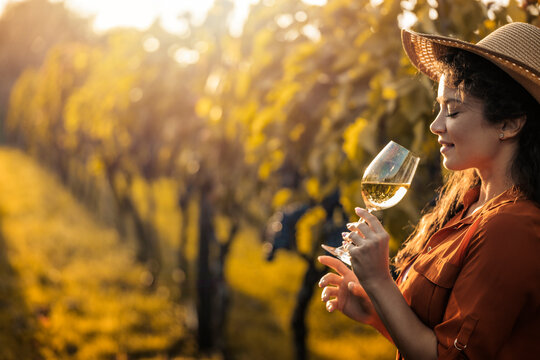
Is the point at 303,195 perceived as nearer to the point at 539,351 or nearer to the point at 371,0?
the point at 371,0

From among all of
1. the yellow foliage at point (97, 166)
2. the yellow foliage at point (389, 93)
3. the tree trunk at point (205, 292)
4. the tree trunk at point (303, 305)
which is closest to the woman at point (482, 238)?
the yellow foliage at point (389, 93)

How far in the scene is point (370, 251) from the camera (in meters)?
1.44

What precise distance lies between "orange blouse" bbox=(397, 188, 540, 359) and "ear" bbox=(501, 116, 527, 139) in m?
0.17

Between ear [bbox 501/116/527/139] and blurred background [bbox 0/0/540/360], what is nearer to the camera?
ear [bbox 501/116/527/139]

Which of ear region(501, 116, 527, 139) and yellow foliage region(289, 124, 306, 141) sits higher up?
ear region(501, 116, 527, 139)

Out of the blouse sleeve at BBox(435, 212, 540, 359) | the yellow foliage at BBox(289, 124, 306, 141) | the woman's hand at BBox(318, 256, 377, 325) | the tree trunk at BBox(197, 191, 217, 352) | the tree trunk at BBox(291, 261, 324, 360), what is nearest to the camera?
the blouse sleeve at BBox(435, 212, 540, 359)

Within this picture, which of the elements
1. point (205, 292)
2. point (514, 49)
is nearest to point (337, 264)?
point (514, 49)

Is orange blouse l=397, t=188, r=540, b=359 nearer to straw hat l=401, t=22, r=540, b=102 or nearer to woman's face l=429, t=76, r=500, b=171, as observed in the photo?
woman's face l=429, t=76, r=500, b=171

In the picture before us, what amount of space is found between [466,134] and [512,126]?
0.39 ft

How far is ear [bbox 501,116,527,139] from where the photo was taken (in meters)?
1.45

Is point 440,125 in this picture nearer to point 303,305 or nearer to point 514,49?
point 514,49

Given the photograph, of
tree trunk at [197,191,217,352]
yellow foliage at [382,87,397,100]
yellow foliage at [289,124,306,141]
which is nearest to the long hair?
yellow foliage at [382,87,397,100]

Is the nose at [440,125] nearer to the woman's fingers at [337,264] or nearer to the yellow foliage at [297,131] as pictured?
the woman's fingers at [337,264]

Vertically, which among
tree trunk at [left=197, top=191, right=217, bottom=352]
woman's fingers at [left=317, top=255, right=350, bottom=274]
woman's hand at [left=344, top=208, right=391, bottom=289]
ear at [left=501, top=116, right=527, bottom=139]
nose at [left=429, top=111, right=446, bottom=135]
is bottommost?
tree trunk at [left=197, top=191, right=217, bottom=352]
